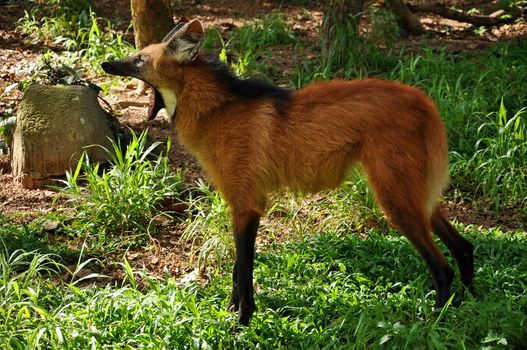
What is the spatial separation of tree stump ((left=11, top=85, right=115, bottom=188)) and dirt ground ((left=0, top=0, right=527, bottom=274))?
164 millimetres

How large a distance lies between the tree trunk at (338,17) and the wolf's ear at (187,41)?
10.8 feet

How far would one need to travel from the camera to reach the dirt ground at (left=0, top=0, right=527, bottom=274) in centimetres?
519

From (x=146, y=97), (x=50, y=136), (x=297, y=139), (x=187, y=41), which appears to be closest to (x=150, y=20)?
(x=146, y=97)

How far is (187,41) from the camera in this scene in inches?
153

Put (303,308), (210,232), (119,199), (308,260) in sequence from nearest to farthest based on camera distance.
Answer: (303,308) < (308,260) < (210,232) < (119,199)

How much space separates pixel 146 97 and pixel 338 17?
2009 mm

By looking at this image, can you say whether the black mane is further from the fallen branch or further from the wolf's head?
the fallen branch

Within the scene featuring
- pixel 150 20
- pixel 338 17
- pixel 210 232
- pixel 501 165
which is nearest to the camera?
pixel 210 232

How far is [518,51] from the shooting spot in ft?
23.6

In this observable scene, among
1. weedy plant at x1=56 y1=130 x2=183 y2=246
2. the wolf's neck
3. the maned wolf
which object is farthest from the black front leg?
weedy plant at x1=56 y1=130 x2=183 y2=246

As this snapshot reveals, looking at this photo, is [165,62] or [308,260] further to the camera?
[308,260]

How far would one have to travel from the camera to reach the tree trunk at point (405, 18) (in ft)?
26.5

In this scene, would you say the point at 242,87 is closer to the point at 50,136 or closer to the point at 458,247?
the point at 458,247

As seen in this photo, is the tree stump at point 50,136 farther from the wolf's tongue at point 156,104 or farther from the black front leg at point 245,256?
the black front leg at point 245,256
